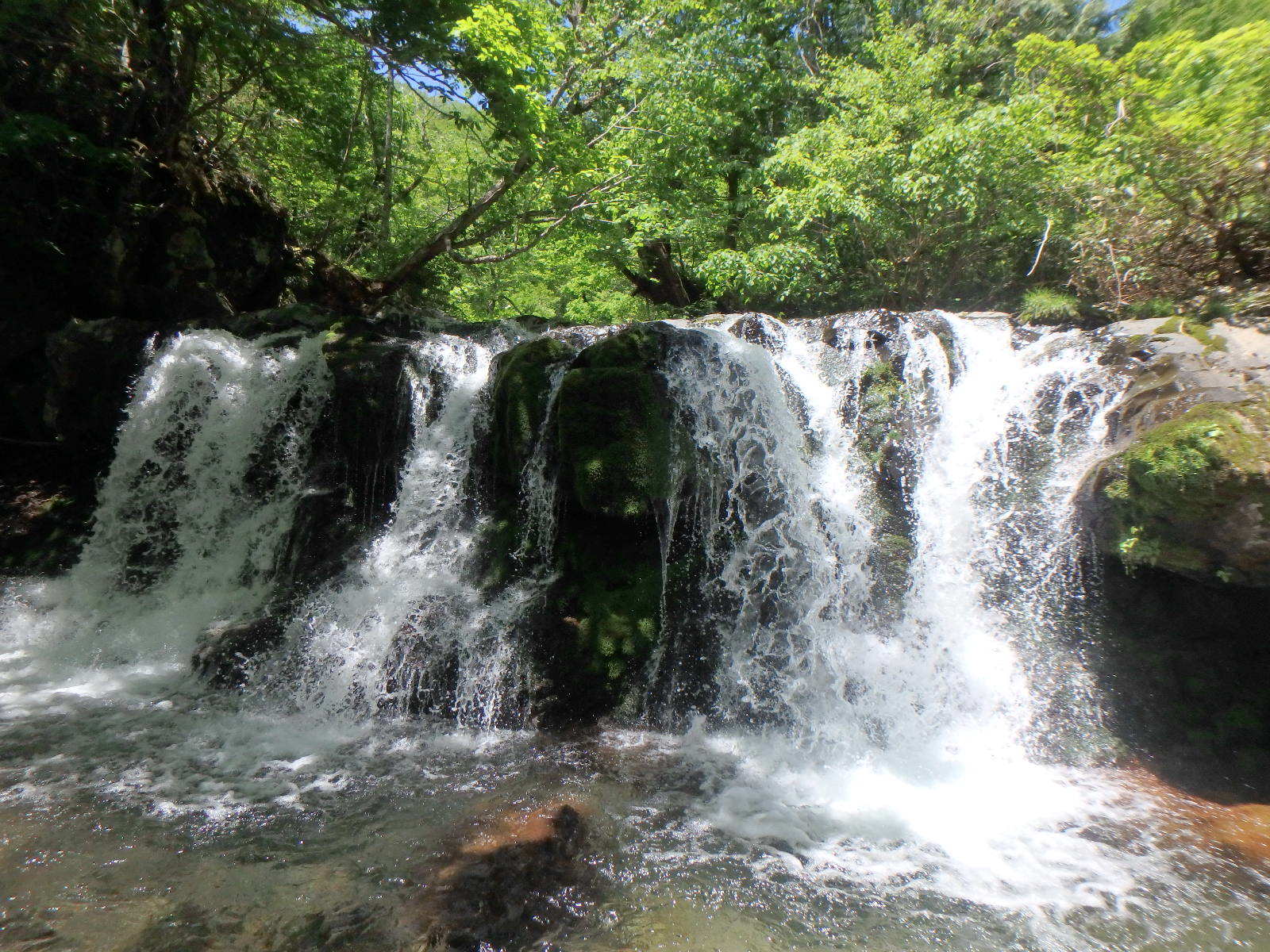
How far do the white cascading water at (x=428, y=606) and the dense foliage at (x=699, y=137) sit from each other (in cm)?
409

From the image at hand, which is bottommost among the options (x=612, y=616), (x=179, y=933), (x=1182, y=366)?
(x=179, y=933)

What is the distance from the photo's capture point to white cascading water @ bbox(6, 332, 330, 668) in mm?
6953

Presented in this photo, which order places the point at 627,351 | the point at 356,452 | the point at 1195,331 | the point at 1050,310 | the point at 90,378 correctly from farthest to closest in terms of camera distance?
the point at 90,378 < the point at 1050,310 < the point at 356,452 < the point at 627,351 < the point at 1195,331

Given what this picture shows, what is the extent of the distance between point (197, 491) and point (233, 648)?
104 inches

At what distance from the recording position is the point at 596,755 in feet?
15.8

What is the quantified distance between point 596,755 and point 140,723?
140 inches

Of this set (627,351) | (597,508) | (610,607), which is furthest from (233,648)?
(627,351)

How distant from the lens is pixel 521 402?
6660 millimetres

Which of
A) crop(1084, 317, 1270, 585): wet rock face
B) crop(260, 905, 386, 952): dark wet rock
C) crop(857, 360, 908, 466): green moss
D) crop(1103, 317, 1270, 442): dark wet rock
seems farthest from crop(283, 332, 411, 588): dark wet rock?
crop(1103, 317, 1270, 442): dark wet rock

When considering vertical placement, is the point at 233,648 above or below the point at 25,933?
above

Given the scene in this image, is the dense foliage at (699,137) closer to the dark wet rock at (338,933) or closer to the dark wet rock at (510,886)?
the dark wet rock at (510,886)

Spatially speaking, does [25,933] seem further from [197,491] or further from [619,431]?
[197,491]

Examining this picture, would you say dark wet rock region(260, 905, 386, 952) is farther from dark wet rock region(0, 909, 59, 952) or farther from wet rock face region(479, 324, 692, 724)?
wet rock face region(479, 324, 692, 724)

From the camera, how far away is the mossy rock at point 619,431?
5.80 metres
